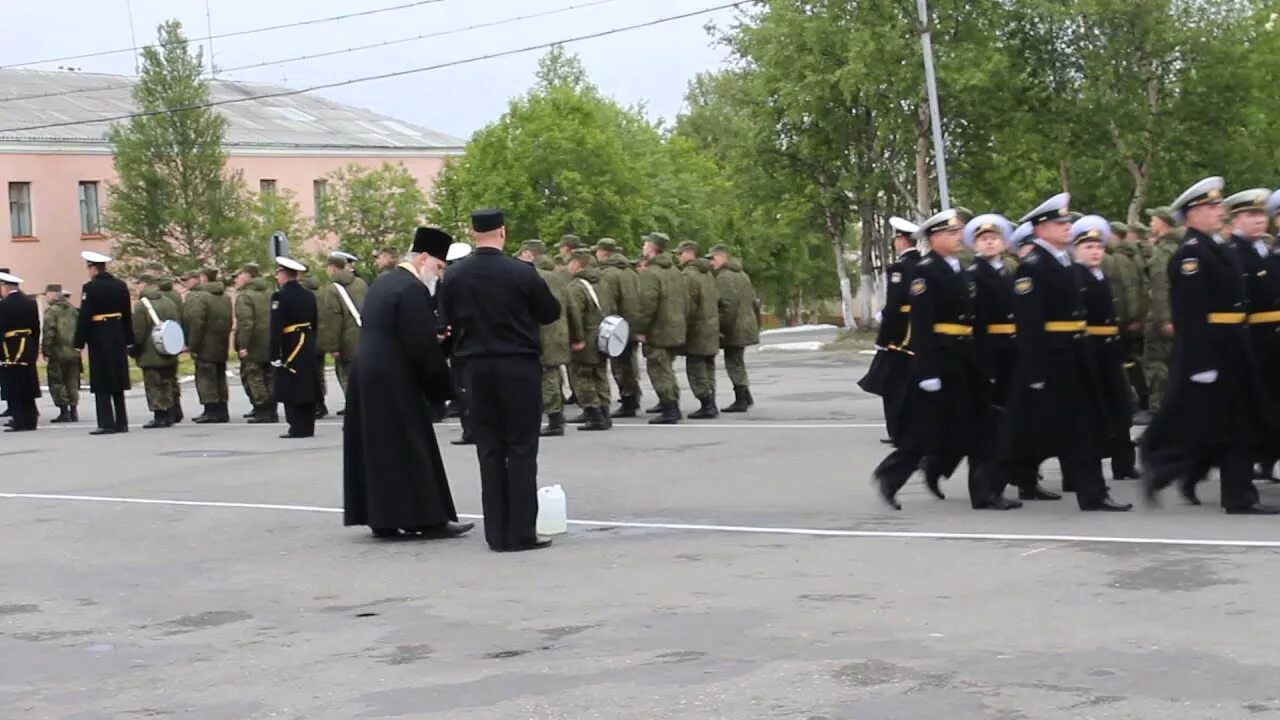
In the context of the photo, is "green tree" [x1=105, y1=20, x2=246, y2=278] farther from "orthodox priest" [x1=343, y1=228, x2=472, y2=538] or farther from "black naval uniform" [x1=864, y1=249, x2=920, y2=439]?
"orthodox priest" [x1=343, y1=228, x2=472, y2=538]

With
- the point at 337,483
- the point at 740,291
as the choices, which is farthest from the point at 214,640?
the point at 740,291

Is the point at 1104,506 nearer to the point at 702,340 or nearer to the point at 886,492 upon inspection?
the point at 886,492

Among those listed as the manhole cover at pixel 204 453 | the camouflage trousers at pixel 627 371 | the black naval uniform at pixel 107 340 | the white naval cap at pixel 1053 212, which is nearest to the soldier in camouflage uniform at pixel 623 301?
the camouflage trousers at pixel 627 371

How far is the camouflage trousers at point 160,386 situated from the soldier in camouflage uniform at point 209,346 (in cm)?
43

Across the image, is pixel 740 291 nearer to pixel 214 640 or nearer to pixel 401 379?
pixel 401 379

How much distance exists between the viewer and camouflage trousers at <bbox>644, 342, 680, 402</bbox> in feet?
69.5

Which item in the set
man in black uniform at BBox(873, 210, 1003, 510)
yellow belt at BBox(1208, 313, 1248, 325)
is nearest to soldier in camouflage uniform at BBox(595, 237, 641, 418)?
man in black uniform at BBox(873, 210, 1003, 510)

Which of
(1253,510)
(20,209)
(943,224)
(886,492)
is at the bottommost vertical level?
(1253,510)

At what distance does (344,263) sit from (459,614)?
48.4ft

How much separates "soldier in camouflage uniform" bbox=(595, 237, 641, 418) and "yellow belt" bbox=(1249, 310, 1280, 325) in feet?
31.1

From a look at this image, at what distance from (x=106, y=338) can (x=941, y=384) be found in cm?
1307

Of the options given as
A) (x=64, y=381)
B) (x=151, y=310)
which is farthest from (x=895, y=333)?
(x=64, y=381)

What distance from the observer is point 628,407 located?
22328mm

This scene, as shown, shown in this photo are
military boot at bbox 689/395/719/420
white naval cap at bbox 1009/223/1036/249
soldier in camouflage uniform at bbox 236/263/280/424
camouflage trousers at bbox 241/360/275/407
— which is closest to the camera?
white naval cap at bbox 1009/223/1036/249
